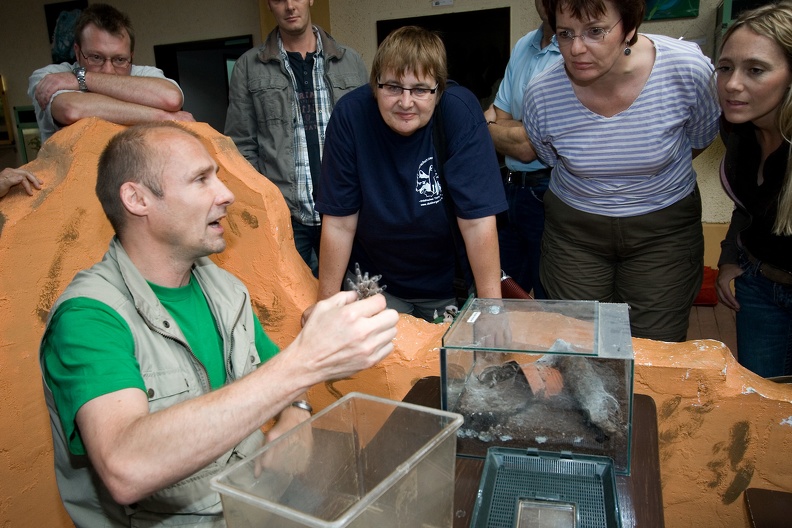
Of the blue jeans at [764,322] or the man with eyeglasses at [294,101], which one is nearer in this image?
the blue jeans at [764,322]

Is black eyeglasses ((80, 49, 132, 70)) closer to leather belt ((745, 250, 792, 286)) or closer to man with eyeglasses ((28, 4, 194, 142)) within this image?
man with eyeglasses ((28, 4, 194, 142))

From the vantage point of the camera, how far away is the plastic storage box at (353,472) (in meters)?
1.01

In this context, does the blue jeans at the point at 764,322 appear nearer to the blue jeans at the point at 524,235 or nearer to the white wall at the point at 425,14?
the blue jeans at the point at 524,235

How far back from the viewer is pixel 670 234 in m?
2.25

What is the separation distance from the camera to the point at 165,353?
148 cm

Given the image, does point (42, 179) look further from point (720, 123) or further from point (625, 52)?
point (720, 123)

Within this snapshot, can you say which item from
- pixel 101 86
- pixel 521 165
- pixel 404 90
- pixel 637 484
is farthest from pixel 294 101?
pixel 637 484

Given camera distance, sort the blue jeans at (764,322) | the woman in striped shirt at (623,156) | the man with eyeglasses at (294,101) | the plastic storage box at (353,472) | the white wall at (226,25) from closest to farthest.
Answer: the plastic storage box at (353,472), the woman in striped shirt at (623,156), the blue jeans at (764,322), the man with eyeglasses at (294,101), the white wall at (226,25)

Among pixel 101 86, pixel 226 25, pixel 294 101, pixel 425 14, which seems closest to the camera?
pixel 101 86

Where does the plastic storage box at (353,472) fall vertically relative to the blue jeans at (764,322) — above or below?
above

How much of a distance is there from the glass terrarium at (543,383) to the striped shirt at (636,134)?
29.5 inches

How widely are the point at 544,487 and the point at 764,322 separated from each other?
1.39 meters

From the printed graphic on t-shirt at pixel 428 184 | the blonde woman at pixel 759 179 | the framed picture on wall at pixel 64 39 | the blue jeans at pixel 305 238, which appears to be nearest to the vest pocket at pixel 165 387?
the printed graphic on t-shirt at pixel 428 184

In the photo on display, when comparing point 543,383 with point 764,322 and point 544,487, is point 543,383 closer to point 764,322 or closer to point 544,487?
point 544,487
